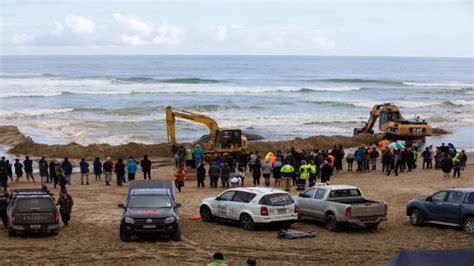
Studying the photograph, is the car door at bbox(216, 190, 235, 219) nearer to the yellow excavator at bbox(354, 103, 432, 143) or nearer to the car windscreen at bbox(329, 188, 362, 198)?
the car windscreen at bbox(329, 188, 362, 198)

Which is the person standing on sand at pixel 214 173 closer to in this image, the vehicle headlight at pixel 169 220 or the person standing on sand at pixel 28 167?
the person standing on sand at pixel 28 167

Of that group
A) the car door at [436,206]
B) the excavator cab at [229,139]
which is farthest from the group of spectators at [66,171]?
the car door at [436,206]

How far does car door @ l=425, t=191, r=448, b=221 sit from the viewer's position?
1964cm

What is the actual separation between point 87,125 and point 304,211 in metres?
38.3

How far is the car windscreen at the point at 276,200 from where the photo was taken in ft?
63.5

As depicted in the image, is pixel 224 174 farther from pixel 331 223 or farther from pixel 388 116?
pixel 388 116

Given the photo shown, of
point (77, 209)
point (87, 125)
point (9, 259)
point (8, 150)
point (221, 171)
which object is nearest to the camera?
point (9, 259)

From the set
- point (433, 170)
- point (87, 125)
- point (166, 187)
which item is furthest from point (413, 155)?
point (87, 125)

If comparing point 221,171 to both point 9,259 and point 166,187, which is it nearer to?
point 166,187

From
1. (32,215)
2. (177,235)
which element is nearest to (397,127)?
(177,235)

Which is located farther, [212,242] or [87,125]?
[87,125]

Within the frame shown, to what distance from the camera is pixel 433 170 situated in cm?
3372

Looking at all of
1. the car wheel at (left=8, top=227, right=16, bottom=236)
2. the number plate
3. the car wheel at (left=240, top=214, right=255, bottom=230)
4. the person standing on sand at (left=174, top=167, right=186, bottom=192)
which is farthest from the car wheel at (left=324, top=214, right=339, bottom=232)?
the person standing on sand at (left=174, top=167, right=186, bottom=192)

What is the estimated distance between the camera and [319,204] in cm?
2005
